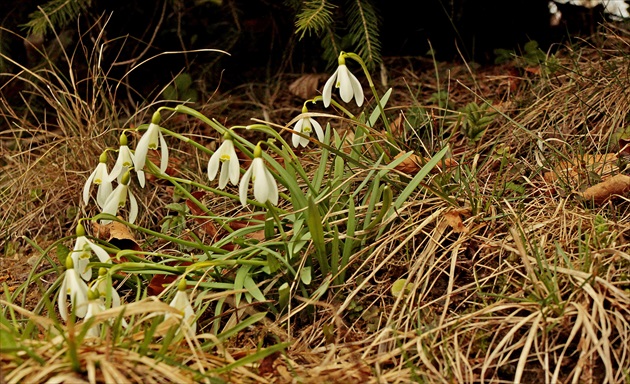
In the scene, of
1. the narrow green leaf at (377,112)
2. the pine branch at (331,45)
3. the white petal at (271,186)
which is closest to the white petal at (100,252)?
the white petal at (271,186)

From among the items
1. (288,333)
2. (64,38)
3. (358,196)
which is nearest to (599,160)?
(358,196)

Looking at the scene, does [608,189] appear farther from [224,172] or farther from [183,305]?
[183,305]

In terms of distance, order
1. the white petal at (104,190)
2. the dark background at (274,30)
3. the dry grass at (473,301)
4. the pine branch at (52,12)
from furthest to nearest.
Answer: the dark background at (274,30) → the pine branch at (52,12) → the white petal at (104,190) → the dry grass at (473,301)

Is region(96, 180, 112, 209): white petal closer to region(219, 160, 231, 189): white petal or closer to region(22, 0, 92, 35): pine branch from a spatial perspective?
region(219, 160, 231, 189): white petal

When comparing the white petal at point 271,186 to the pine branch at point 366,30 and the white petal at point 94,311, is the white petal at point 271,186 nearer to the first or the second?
the white petal at point 94,311

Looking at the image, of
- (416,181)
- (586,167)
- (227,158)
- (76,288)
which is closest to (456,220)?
(416,181)

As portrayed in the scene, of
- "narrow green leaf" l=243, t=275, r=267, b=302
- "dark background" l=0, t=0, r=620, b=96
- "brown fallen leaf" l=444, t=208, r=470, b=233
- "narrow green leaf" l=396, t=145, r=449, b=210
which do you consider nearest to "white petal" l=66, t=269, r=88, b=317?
"narrow green leaf" l=243, t=275, r=267, b=302
